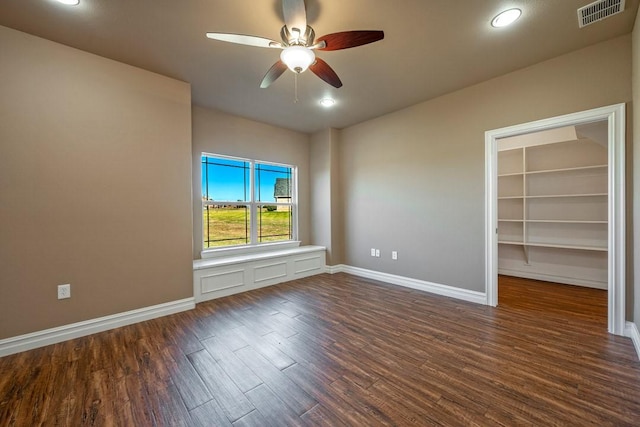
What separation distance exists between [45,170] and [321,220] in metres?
3.70

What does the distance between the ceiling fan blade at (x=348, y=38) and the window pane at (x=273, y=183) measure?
2902 mm

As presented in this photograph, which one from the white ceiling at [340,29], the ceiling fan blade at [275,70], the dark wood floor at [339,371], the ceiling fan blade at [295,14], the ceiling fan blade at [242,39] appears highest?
the white ceiling at [340,29]

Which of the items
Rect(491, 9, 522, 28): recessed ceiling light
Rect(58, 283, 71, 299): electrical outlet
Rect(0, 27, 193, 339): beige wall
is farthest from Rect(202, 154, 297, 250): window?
Rect(491, 9, 522, 28): recessed ceiling light

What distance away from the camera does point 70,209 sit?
7.98ft

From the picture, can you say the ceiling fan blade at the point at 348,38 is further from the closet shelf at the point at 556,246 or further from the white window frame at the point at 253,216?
the closet shelf at the point at 556,246

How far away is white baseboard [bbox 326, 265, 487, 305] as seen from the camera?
324cm

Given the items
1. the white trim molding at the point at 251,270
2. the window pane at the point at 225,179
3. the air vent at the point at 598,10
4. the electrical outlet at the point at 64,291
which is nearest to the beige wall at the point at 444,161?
the air vent at the point at 598,10

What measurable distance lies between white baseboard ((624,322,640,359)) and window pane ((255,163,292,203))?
4.50 metres

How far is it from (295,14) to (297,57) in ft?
0.84

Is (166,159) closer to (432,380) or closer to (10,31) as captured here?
(10,31)

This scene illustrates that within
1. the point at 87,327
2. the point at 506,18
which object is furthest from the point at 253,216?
the point at 506,18

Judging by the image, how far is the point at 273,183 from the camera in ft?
15.7

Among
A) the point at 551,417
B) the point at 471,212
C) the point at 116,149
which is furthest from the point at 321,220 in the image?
the point at 551,417

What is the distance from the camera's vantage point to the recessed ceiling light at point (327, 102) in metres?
3.53
